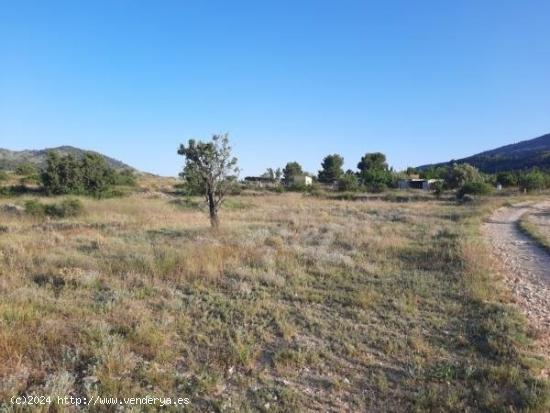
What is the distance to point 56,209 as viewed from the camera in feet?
79.5

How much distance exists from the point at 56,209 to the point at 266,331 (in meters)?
22.6

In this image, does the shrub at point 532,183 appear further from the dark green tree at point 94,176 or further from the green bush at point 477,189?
the dark green tree at point 94,176

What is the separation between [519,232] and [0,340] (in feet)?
64.0

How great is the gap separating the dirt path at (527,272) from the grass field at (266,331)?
Result: 0.39 metres

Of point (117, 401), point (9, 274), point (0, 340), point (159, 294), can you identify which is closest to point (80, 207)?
point (9, 274)

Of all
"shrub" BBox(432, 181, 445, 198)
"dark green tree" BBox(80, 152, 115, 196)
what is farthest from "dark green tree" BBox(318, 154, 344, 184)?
"dark green tree" BBox(80, 152, 115, 196)

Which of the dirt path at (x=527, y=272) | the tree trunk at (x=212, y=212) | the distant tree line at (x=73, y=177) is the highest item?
the distant tree line at (x=73, y=177)

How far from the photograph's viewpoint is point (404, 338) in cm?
584

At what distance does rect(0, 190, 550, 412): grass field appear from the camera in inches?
174

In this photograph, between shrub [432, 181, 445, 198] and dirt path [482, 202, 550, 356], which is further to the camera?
shrub [432, 181, 445, 198]

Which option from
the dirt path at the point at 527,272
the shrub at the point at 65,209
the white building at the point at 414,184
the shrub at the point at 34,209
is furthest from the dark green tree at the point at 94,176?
the white building at the point at 414,184

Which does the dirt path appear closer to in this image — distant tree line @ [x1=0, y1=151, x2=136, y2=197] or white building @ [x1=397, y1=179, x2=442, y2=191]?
distant tree line @ [x1=0, y1=151, x2=136, y2=197]

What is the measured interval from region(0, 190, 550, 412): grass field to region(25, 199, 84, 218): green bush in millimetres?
13511

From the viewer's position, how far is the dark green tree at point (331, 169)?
99.0 meters
